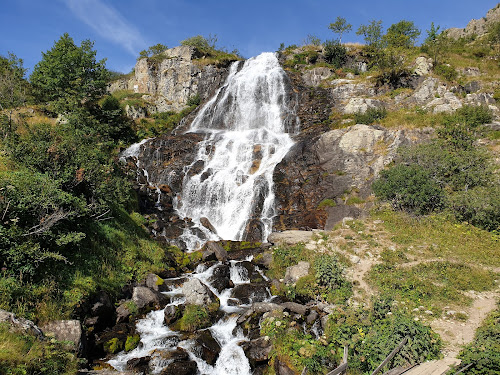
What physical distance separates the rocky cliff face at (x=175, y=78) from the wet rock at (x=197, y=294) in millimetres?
35066

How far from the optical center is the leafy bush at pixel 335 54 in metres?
40.7

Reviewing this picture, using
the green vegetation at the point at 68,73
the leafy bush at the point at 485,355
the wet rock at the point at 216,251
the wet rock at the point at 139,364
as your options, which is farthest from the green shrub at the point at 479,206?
the green vegetation at the point at 68,73

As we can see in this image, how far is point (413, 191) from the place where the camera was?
1603cm

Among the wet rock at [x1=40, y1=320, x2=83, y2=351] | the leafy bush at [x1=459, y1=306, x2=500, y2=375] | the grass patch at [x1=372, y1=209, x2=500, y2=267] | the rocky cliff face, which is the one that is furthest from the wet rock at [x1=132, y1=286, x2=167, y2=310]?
the rocky cliff face

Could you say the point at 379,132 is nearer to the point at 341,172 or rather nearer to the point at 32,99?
the point at 341,172

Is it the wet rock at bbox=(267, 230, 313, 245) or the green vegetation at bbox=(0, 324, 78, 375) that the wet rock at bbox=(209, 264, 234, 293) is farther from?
the green vegetation at bbox=(0, 324, 78, 375)

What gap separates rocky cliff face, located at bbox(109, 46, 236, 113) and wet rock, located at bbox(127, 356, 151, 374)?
38470 mm

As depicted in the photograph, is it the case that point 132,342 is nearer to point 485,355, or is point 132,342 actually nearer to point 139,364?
point 139,364

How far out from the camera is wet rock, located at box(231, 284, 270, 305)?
40.2 ft

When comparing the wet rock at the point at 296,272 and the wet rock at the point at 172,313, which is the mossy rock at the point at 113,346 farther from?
the wet rock at the point at 296,272

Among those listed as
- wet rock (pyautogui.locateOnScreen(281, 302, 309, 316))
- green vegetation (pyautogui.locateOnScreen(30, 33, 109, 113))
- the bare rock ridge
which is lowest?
wet rock (pyautogui.locateOnScreen(281, 302, 309, 316))

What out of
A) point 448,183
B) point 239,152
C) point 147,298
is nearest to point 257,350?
point 147,298

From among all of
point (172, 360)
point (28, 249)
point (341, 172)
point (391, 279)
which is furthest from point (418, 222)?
point (28, 249)

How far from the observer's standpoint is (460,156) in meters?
17.6
